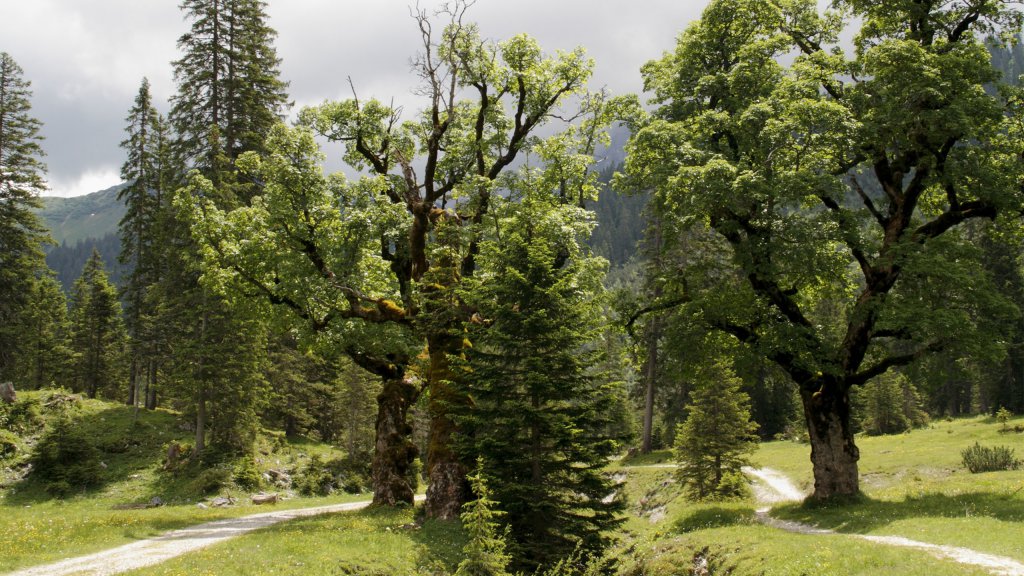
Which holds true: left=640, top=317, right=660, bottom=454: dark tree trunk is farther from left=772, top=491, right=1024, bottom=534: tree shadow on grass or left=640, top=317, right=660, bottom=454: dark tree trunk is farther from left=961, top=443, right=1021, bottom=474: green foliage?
left=772, top=491, right=1024, bottom=534: tree shadow on grass

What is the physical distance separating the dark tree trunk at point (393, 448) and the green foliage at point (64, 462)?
1628cm

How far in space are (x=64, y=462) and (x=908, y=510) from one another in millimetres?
34142

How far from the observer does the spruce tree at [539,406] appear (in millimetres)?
14969

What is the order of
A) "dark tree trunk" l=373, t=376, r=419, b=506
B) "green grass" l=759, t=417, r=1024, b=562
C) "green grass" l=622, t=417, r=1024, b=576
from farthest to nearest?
1. "dark tree trunk" l=373, t=376, r=419, b=506
2. "green grass" l=759, t=417, r=1024, b=562
3. "green grass" l=622, t=417, r=1024, b=576

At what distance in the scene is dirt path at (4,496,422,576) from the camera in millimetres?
12109

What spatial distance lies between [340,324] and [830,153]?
15736 mm

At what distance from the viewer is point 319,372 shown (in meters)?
51.4

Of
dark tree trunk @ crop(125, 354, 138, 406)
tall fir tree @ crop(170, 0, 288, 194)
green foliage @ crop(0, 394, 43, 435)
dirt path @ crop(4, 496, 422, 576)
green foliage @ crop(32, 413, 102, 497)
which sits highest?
tall fir tree @ crop(170, 0, 288, 194)

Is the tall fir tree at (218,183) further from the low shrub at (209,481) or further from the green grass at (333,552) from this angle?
the green grass at (333,552)

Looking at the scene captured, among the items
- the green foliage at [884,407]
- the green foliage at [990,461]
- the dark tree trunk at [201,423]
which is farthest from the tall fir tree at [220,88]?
the green foliage at [884,407]

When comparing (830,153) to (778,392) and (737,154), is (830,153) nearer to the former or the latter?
(737,154)

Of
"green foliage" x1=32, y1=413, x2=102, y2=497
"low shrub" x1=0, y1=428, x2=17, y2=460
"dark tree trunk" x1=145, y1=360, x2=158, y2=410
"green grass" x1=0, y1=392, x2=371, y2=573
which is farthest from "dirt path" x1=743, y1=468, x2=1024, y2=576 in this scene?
"dark tree trunk" x1=145, y1=360, x2=158, y2=410

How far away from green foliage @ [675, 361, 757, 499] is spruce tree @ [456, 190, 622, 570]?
992 centimetres

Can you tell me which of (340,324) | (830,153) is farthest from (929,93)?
(340,324)
